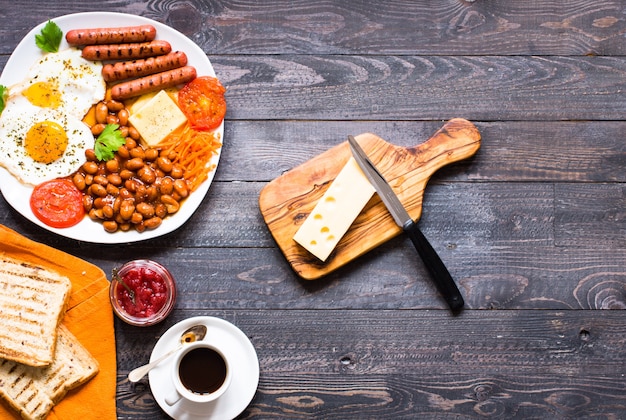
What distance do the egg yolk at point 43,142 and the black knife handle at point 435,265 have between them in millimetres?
1475

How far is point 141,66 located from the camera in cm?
276

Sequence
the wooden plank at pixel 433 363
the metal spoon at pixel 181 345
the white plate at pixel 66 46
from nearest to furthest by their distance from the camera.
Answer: the metal spoon at pixel 181 345, the white plate at pixel 66 46, the wooden plank at pixel 433 363

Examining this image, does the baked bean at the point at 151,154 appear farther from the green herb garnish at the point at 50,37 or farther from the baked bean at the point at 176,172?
the green herb garnish at the point at 50,37

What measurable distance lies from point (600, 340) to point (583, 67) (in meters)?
1.20

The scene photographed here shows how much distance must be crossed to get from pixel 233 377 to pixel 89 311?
666mm

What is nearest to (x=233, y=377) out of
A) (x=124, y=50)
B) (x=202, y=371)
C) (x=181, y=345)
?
(x=202, y=371)

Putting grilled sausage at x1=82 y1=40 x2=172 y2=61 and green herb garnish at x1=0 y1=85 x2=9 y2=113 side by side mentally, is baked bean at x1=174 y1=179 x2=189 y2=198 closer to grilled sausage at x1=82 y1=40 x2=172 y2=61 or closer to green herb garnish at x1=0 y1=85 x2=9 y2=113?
grilled sausage at x1=82 y1=40 x2=172 y2=61

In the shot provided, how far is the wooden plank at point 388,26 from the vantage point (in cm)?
292

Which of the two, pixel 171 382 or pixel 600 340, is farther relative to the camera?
pixel 600 340

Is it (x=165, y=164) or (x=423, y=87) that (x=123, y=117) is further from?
(x=423, y=87)

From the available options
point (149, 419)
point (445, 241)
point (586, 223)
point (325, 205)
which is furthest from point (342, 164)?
point (149, 419)

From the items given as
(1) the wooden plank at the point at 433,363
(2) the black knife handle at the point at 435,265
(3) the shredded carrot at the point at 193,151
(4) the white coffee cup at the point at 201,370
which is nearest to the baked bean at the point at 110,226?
(3) the shredded carrot at the point at 193,151

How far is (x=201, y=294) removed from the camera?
9.36ft

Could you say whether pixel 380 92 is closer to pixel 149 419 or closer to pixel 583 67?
pixel 583 67
